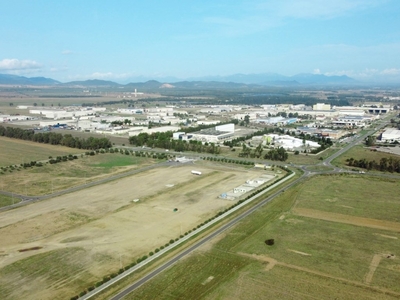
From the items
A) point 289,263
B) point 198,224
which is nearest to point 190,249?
point 198,224

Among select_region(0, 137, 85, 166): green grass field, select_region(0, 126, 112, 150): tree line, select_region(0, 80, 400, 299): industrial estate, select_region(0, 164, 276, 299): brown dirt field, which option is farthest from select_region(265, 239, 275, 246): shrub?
select_region(0, 126, 112, 150): tree line

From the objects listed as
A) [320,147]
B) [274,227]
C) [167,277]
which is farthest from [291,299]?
[320,147]

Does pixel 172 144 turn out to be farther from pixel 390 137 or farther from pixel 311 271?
pixel 311 271

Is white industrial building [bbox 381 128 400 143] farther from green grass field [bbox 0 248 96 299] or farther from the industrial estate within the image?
green grass field [bbox 0 248 96 299]

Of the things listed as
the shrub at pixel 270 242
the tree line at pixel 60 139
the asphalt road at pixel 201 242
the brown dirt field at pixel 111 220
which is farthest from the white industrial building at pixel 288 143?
the shrub at pixel 270 242

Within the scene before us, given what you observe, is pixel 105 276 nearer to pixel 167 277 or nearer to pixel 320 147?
pixel 167 277

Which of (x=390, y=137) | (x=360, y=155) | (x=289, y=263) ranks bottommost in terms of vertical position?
(x=289, y=263)
